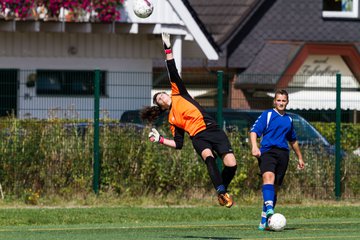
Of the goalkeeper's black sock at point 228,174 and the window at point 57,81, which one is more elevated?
the window at point 57,81

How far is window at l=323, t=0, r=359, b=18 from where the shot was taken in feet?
132

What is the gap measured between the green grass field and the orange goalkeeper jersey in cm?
142

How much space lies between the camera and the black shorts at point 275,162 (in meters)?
17.4

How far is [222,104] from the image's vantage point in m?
23.4

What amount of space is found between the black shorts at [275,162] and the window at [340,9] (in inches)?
906

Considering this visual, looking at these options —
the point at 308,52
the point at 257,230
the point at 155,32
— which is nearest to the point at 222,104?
the point at 257,230

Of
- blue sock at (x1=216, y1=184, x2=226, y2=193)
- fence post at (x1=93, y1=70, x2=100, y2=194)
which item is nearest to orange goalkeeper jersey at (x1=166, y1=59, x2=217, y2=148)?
blue sock at (x1=216, y1=184, x2=226, y2=193)

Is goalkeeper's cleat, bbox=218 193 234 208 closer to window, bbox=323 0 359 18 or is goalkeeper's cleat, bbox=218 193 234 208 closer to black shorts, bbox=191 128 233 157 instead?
black shorts, bbox=191 128 233 157

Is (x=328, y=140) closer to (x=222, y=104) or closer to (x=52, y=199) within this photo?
(x=222, y=104)

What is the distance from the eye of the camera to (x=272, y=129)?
17.5m

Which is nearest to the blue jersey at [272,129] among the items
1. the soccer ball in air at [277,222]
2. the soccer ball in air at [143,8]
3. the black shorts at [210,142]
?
the black shorts at [210,142]

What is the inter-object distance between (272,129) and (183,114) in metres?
1.43

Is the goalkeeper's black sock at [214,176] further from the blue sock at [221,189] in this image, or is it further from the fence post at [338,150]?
the fence post at [338,150]

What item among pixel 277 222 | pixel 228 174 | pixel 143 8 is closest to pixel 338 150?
pixel 143 8
